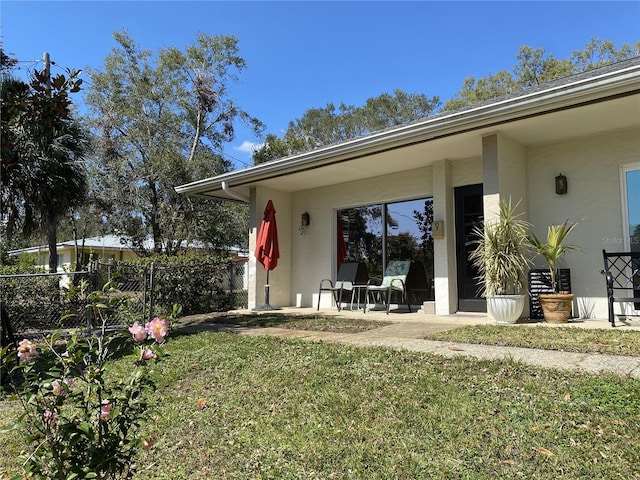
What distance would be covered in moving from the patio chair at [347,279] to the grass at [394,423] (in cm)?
454

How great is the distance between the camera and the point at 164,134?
18.2m

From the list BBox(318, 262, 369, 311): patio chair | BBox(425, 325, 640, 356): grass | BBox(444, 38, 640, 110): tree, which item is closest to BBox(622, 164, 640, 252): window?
BBox(425, 325, 640, 356): grass

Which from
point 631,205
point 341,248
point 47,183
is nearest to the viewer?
point 631,205

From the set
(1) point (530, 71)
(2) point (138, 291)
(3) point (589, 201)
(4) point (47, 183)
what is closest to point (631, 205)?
(3) point (589, 201)

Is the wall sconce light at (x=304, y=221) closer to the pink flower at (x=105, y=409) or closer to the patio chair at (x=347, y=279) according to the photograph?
the patio chair at (x=347, y=279)

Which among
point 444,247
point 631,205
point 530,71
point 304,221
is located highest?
point 530,71

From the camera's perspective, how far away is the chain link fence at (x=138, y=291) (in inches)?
289

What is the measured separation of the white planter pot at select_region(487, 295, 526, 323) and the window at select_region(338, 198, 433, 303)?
7.24ft

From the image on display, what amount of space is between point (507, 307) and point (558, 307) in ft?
2.12

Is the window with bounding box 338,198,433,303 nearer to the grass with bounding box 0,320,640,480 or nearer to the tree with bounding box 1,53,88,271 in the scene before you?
the grass with bounding box 0,320,640,480

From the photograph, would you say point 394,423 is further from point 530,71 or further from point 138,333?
point 530,71

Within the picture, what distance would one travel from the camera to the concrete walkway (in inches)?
129

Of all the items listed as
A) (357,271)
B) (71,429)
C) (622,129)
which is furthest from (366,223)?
(71,429)

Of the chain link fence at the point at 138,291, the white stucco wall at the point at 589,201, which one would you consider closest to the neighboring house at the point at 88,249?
the chain link fence at the point at 138,291
